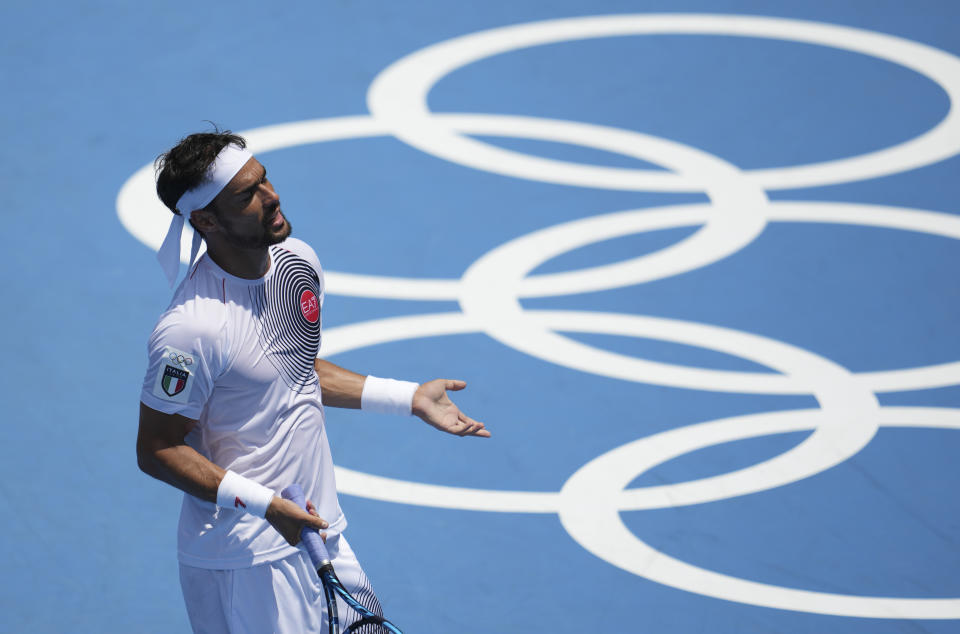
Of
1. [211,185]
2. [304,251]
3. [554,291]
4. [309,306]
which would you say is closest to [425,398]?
[309,306]

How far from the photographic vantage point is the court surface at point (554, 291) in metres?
6.53

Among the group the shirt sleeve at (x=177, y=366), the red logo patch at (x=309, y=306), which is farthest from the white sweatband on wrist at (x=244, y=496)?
the red logo patch at (x=309, y=306)

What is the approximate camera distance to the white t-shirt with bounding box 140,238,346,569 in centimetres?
418

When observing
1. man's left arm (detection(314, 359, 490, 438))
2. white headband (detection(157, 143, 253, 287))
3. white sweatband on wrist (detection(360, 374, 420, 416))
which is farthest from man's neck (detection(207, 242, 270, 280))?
white sweatband on wrist (detection(360, 374, 420, 416))

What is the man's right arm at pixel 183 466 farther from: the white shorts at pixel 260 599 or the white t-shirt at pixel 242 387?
the white shorts at pixel 260 599

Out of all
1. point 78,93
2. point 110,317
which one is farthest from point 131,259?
point 78,93

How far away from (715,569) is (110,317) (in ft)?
13.6

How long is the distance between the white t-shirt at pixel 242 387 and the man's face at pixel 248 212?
0.45ft

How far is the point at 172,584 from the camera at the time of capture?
6453mm

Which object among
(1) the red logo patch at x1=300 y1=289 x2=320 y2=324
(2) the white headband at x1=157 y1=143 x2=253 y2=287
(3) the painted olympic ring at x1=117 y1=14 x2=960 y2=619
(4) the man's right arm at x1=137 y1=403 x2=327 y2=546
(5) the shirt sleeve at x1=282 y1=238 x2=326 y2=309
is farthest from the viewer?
(3) the painted olympic ring at x1=117 y1=14 x2=960 y2=619

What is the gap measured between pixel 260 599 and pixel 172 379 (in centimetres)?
80

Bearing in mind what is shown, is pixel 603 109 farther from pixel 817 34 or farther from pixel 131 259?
pixel 131 259

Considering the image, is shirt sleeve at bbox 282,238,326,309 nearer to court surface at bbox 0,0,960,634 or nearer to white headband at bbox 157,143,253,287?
white headband at bbox 157,143,253,287

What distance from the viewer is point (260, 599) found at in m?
4.40
